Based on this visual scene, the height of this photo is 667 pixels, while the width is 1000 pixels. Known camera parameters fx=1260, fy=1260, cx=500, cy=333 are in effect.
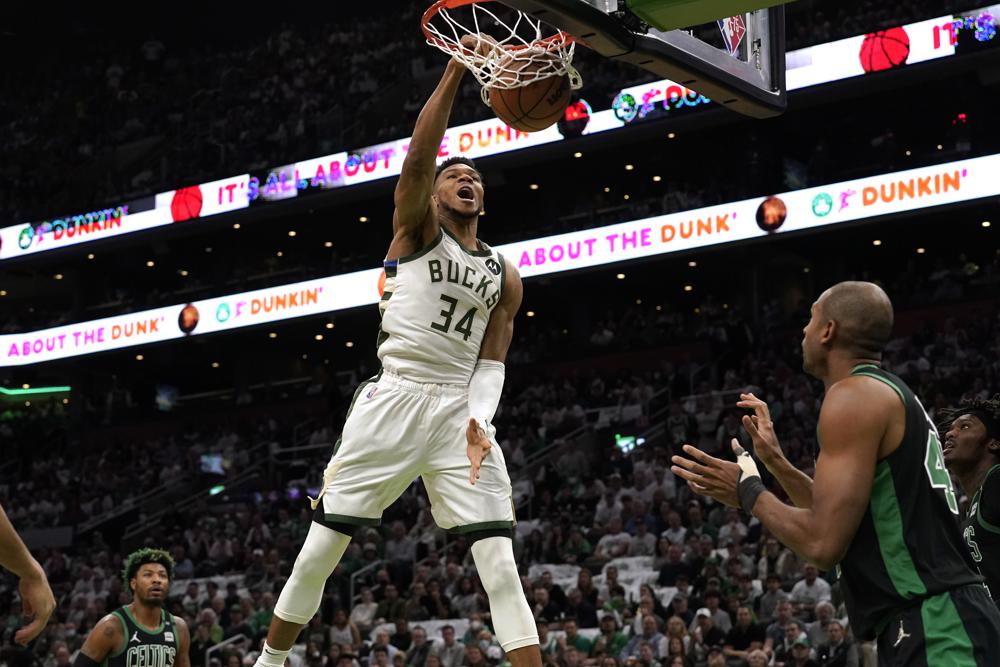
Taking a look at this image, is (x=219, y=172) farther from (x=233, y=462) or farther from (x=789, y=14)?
(x=789, y=14)

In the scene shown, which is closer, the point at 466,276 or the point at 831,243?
the point at 466,276

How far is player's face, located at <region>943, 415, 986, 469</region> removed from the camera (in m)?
5.85

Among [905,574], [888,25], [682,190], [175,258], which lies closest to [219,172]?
[175,258]

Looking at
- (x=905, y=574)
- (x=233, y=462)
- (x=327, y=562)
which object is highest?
(x=233, y=462)

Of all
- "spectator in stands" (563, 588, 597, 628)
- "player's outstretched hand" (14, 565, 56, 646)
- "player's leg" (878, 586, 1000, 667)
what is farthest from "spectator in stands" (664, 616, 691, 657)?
"player's outstretched hand" (14, 565, 56, 646)

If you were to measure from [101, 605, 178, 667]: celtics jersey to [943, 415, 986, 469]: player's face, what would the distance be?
5.16 m

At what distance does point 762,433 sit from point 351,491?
2.43 m

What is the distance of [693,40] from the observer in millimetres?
6047

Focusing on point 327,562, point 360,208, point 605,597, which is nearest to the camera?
point 327,562

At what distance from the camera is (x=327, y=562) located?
5.86 meters

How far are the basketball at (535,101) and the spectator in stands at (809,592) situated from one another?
7.94m

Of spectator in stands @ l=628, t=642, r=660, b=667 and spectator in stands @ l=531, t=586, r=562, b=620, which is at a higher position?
spectator in stands @ l=531, t=586, r=562, b=620

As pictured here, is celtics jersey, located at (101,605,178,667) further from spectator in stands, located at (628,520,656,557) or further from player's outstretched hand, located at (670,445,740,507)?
spectator in stands, located at (628,520,656,557)

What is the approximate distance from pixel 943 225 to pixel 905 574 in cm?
2499
